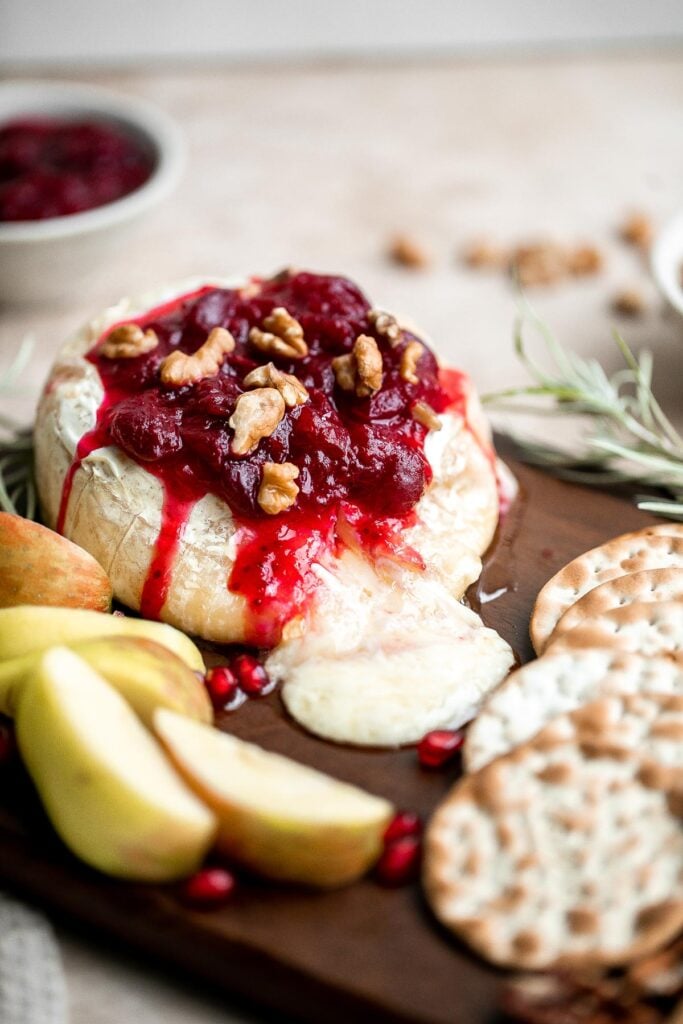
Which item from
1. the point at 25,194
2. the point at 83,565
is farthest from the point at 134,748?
the point at 25,194

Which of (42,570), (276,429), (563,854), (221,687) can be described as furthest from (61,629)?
(563,854)

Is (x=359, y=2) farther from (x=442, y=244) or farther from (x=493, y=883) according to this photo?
(x=493, y=883)

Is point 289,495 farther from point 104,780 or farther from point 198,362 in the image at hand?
point 104,780

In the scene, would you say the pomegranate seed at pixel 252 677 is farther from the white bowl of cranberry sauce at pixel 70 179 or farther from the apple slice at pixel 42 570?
the white bowl of cranberry sauce at pixel 70 179

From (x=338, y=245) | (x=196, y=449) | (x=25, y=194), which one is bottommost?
(x=338, y=245)

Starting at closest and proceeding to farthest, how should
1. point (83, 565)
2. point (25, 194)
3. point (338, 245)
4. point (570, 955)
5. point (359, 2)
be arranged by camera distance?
point (570, 955) → point (83, 565) → point (25, 194) → point (338, 245) → point (359, 2)

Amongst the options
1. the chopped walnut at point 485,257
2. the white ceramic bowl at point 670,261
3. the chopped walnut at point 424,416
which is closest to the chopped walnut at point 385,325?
the chopped walnut at point 424,416
